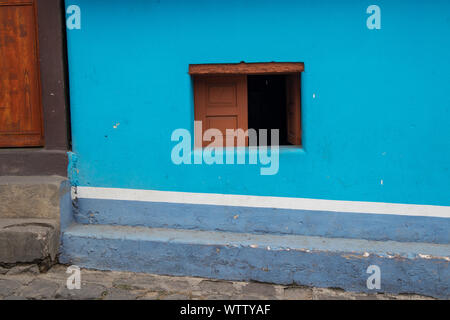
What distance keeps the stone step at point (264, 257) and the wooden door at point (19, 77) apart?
3.40ft

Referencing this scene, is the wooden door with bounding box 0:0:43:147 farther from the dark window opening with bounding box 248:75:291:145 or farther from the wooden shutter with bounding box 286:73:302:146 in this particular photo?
the dark window opening with bounding box 248:75:291:145

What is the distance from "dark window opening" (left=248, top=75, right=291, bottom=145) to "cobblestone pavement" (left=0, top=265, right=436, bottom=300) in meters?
2.39

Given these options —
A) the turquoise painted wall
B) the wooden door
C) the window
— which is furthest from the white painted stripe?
the wooden door

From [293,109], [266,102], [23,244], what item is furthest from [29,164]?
[266,102]

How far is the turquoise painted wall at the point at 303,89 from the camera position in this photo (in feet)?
10.7

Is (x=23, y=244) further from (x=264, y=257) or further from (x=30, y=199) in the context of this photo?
(x=264, y=257)

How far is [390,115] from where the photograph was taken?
3311 millimetres

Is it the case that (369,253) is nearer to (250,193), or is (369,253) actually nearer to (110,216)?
(250,193)

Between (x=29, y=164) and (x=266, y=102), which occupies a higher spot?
(x=266, y=102)

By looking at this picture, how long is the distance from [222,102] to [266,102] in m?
1.62

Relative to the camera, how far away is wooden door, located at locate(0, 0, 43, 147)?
3.67 m

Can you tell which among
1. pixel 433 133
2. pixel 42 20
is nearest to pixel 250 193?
pixel 433 133

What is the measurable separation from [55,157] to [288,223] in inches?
83.2

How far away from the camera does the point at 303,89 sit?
3.39 meters
